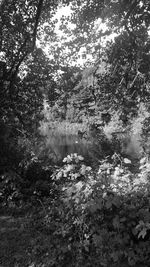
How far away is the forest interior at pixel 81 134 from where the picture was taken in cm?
375

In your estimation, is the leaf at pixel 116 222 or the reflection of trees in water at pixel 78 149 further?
the reflection of trees in water at pixel 78 149

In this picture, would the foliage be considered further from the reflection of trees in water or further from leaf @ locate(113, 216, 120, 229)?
the reflection of trees in water

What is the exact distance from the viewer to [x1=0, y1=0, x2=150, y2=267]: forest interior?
148 inches

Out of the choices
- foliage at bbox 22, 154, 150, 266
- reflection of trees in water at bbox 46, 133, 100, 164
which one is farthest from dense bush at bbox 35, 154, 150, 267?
reflection of trees in water at bbox 46, 133, 100, 164

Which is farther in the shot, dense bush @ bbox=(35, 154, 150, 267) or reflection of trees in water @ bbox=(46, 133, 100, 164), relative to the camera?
reflection of trees in water @ bbox=(46, 133, 100, 164)

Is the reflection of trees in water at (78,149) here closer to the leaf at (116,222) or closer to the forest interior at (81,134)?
the forest interior at (81,134)

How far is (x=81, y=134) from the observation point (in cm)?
801

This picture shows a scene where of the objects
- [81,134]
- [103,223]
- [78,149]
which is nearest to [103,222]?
[103,223]

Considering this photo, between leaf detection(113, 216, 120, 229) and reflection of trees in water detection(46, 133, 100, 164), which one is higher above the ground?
reflection of trees in water detection(46, 133, 100, 164)

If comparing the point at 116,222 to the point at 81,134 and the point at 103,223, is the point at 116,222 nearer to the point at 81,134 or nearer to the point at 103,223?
the point at 103,223

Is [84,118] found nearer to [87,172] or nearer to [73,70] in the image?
[73,70]

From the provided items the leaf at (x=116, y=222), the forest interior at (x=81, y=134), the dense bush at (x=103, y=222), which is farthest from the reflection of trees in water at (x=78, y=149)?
the leaf at (x=116, y=222)

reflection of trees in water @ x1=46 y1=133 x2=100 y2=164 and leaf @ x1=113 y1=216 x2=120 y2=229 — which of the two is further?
reflection of trees in water @ x1=46 y1=133 x2=100 y2=164

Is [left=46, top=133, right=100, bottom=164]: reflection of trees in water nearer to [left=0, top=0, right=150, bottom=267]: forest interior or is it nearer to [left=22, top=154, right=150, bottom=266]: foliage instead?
[left=0, top=0, right=150, bottom=267]: forest interior
